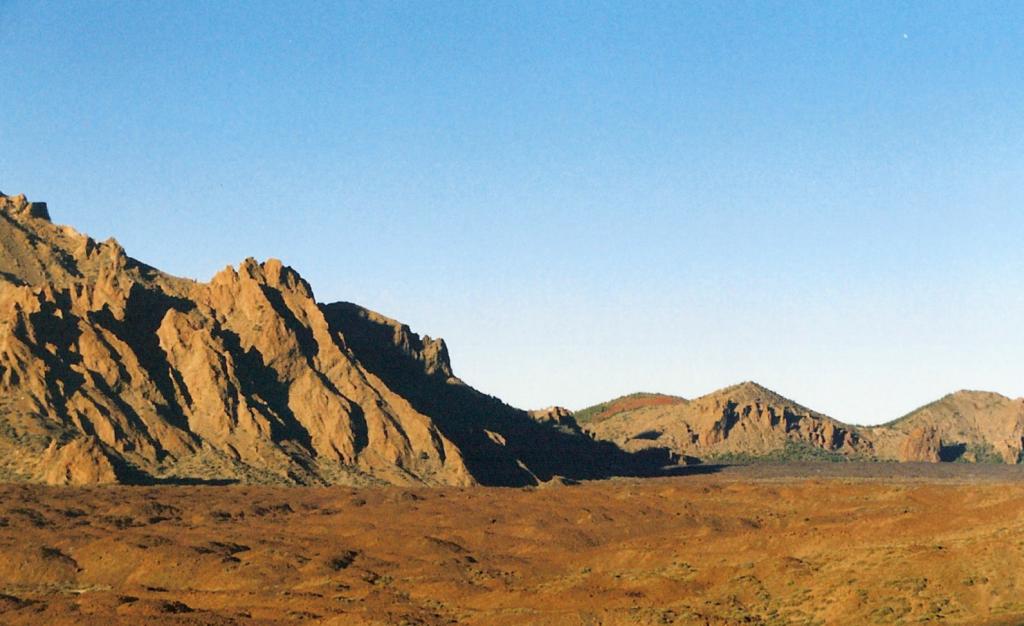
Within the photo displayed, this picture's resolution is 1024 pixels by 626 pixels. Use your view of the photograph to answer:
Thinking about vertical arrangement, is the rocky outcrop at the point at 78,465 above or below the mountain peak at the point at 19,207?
below

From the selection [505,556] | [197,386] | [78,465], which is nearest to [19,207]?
[197,386]

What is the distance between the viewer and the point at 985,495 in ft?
379

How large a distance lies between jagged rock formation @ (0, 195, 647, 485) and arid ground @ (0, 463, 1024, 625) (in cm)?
1124

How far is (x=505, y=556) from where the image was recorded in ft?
328

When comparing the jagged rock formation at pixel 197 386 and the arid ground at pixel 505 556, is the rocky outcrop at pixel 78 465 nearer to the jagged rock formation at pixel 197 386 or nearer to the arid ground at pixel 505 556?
the jagged rock formation at pixel 197 386

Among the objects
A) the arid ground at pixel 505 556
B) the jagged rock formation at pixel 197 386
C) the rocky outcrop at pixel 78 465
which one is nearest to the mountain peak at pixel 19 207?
the jagged rock formation at pixel 197 386

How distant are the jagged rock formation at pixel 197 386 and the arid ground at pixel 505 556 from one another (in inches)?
443

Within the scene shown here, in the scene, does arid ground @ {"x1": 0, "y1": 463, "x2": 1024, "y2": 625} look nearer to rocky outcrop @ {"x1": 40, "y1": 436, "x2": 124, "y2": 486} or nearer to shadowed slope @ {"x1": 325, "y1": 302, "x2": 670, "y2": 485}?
rocky outcrop @ {"x1": 40, "y1": 436, "x2": 124, "y2": 486}

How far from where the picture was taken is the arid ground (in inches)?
2758

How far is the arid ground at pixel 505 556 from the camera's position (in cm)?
7006

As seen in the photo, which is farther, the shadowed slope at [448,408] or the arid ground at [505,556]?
A: the shadowed slope at [448,408]

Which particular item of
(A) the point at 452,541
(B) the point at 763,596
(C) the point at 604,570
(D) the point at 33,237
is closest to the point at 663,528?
(A) the point at 452,541

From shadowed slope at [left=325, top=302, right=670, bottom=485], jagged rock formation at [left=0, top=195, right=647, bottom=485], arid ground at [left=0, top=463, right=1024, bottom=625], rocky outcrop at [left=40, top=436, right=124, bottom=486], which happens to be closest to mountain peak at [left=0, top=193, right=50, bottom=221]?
jagged rock formation at [left=0, top=195, right=647, bottom=485]

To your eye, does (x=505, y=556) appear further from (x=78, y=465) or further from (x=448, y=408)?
→ (x=448, y=408)
